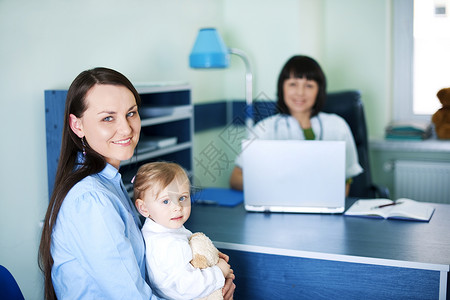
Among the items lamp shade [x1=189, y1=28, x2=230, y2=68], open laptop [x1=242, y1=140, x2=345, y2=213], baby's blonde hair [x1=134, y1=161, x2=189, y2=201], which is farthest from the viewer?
lamp shade [x1=189, y1=28, x2=230, y2=68]

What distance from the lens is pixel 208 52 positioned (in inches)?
106

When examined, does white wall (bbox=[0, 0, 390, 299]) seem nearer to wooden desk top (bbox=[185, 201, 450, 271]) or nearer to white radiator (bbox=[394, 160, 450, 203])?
white radiator (bbox=[394, 160, 450, 203])

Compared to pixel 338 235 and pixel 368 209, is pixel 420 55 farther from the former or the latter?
pixel 338 235

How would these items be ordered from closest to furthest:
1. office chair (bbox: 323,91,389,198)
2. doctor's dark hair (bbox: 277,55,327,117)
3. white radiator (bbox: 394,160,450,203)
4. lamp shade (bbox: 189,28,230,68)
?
1. doctor's dark hair (bbox: 277,55,327,117)
2. lamp shade (bbox: 189,28,230,68)
3. office chair (bbox: 323,91,389,198)
4. white radiator (bbox: 394,160,450,203)

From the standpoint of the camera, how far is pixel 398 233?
6.25 feet

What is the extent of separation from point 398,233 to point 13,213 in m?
1.41

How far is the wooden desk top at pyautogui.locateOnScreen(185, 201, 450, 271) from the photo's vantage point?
1.70m

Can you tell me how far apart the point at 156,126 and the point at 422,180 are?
193 centimetres

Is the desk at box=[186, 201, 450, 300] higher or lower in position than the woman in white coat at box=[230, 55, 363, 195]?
lower

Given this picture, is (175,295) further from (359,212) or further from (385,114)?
(385,114)

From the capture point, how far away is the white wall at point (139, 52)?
189cm

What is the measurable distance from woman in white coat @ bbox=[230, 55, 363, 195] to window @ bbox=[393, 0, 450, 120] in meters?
1.25

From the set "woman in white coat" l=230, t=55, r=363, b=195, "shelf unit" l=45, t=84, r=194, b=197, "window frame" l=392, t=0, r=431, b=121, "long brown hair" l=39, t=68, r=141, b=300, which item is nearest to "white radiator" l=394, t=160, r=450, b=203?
"window frame" l=392, t=0, r=431, b=121

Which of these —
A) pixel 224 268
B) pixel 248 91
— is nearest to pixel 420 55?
pixel 248 91
